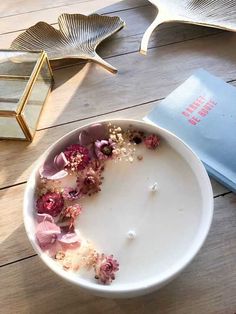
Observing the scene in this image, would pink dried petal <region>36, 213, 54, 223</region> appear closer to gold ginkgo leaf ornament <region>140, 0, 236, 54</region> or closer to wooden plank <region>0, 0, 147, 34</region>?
gold ginkgo leaf ornament <region>140, 0, 236, 54</region>

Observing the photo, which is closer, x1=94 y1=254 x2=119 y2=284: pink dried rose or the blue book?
x1=94 y1=254 x2=119 y2=284: pink dried rose

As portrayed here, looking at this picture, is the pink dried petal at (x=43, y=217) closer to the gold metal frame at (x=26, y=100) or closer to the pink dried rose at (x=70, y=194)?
the pink dried rose at (x=70, y=194)

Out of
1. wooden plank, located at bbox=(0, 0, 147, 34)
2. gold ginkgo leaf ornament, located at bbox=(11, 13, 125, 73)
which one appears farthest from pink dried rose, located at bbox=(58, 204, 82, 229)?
wooden plank, located at bbox=(0, 0, 147, 34)

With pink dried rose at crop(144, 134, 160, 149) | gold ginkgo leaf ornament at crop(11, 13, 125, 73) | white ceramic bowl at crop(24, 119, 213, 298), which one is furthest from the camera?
gold ginkgo leaf ornament at crop(11, 13, 125, 73)

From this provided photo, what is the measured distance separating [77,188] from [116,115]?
18cm

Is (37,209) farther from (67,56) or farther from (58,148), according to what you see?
(67,56)

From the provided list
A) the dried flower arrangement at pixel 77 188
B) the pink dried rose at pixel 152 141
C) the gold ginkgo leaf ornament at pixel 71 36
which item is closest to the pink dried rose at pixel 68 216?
the dried flower arrangement at pixel 77 188

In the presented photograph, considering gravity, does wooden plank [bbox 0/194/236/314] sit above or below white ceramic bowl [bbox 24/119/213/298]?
below

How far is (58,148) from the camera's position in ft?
1.59

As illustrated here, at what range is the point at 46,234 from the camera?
16.2 inches

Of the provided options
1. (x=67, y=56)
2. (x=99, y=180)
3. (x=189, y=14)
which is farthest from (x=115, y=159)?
(x=189, y=14)

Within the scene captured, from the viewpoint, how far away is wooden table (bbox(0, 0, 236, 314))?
1.39 feet

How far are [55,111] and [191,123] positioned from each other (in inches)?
9.0

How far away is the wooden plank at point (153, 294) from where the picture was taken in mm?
418
